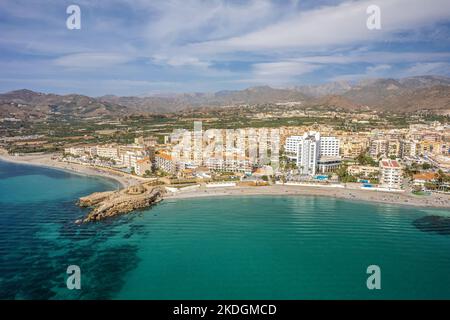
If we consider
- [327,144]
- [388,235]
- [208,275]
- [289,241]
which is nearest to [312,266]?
[289,241]

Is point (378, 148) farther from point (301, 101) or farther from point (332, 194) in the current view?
point (301, 101)

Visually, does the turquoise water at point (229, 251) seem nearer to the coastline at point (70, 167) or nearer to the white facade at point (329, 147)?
the coastline at point (70, 167)

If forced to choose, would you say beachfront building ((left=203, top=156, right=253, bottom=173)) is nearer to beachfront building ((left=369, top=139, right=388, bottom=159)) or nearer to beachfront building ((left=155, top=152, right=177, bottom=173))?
beachfront building ((left=155, top=152, right=177, bottom=173))

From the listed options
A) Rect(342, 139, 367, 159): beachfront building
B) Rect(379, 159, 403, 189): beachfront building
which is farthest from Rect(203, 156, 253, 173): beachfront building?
Rect(342, 139, 367, 159): beachfront building

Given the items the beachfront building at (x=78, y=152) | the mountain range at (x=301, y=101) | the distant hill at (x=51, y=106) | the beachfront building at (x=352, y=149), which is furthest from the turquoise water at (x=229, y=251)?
the distant hill at (x=51, y=106)

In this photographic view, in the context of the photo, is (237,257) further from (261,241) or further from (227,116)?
(227,116)
